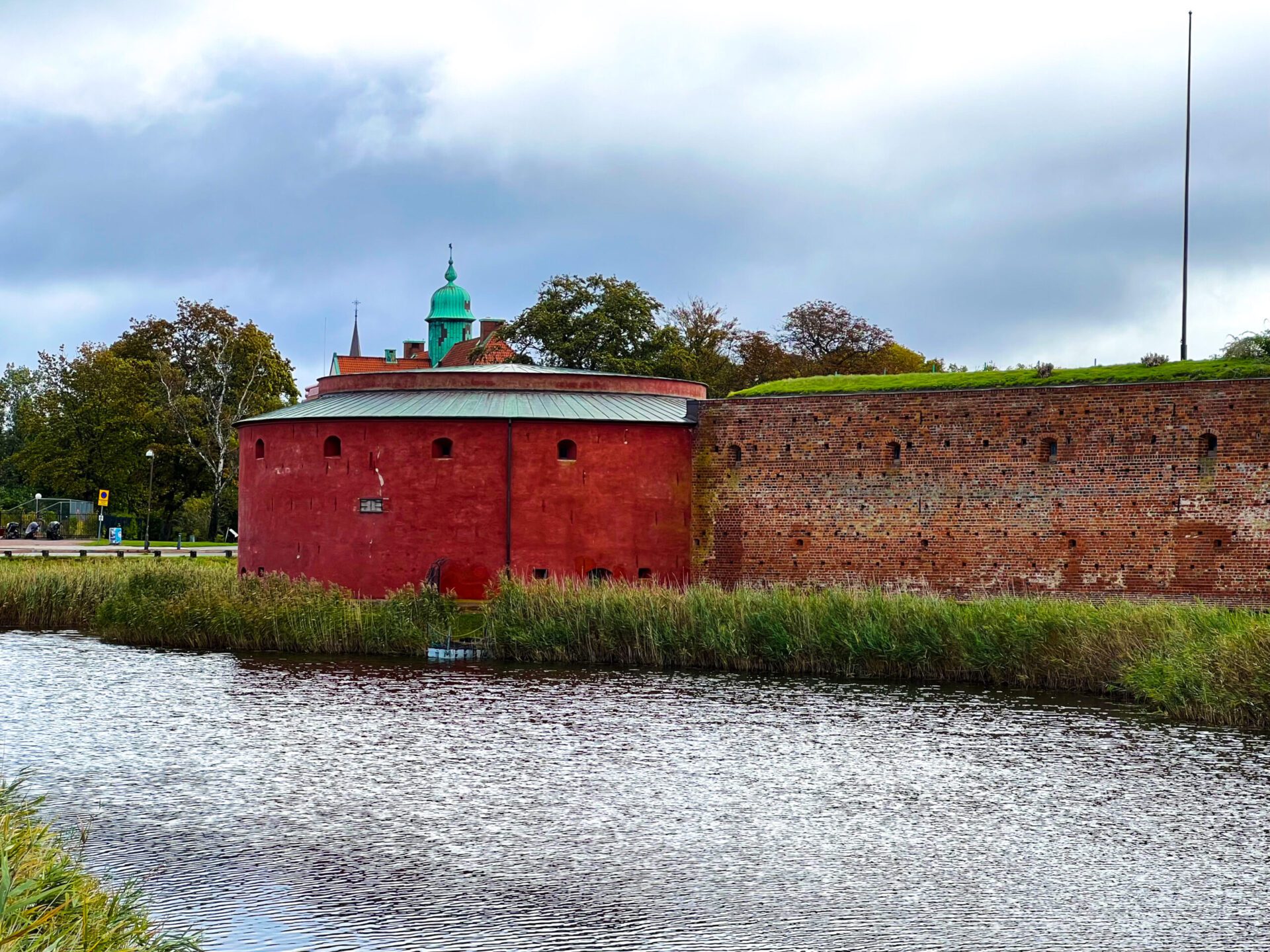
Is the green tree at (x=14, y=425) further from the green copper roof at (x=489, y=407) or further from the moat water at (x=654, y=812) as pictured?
the moat water at (x=654, y=812)

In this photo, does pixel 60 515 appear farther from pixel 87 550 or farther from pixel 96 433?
pixel 87 550

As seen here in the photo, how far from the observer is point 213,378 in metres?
43.4

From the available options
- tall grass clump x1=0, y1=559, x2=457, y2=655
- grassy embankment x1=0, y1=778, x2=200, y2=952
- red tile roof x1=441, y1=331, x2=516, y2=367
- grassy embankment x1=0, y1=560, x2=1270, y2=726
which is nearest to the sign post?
red tile roof x1=441, y1=331, x2=516, y2=367

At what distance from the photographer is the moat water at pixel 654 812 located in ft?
27.1

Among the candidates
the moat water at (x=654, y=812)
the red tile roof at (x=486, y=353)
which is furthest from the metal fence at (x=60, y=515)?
the moat water at (x=654, y=812)

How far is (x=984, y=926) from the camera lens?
819 centimetres

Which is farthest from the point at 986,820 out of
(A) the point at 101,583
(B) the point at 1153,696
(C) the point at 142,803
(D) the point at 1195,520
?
(A) the point at 101,583

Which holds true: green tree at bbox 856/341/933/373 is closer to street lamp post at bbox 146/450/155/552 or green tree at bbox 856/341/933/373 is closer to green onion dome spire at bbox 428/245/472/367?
street lamp post at bbox 146/450/155/552

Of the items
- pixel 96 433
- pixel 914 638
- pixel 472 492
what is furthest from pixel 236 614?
pixel 96 433

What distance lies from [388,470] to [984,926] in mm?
15009

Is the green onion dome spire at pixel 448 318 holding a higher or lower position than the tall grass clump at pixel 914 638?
higher

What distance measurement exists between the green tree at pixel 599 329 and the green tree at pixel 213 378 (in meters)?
10.5

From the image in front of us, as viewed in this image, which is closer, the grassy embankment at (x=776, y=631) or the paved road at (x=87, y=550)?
the grassy embankment at (x=776, y=631)

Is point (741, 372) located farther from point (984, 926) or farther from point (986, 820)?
point (984, 926)
